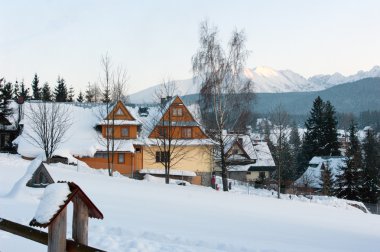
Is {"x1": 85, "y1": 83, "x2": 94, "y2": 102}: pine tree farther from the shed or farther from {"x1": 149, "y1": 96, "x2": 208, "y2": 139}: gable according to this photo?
the shed

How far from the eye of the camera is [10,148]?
4628 centimetres

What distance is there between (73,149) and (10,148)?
1213 centimetres

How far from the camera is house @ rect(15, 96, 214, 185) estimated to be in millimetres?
38594

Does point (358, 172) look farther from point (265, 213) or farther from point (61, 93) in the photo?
point (61, 93)

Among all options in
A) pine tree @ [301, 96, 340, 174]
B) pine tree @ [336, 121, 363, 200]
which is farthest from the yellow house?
pine tree @ [301, 96, 340, 174]

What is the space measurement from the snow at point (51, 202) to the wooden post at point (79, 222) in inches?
4.6

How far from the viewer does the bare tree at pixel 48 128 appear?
112 feet

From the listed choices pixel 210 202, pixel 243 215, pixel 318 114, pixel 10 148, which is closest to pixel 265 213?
pixel 243 215

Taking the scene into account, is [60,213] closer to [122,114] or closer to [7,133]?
[122,114]

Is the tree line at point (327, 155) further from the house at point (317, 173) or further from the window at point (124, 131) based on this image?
the window at point (124, 131)

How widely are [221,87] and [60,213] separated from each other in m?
23.4

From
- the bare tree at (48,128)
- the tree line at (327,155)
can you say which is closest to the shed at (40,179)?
the bare tree at (48,128)

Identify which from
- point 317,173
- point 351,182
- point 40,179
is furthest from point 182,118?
point 40,179

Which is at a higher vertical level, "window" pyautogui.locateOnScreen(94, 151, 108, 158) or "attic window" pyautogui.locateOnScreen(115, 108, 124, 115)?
"attic window" pyautogui.locateOnScreen(115, 108, 124, 115)
